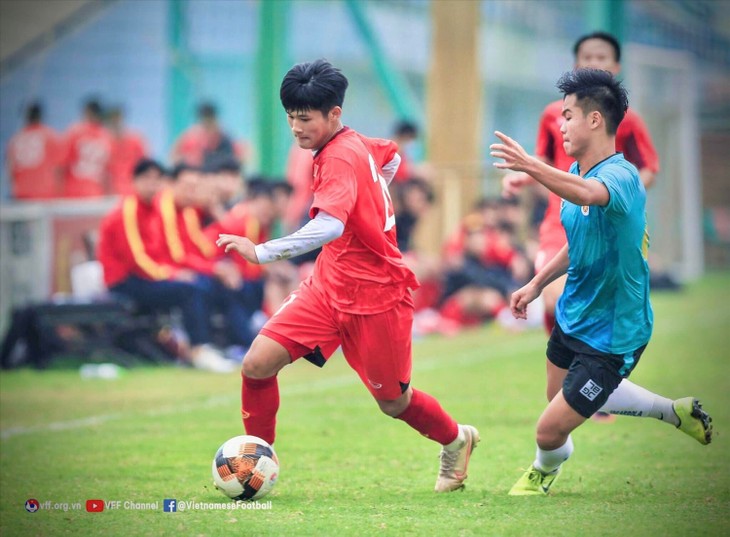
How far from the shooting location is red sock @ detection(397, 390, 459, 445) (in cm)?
566

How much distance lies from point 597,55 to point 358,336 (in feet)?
9.53

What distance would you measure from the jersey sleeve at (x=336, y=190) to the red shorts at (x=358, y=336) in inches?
20.9

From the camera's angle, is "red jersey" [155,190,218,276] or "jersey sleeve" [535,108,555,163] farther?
"red jersey" [155,190,218,276]

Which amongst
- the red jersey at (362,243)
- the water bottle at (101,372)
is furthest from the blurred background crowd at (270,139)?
the red jersey at (362,243)

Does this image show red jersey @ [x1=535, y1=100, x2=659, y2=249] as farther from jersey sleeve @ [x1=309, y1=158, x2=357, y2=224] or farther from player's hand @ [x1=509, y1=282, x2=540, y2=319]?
jersey sleeve @ [x1=309, y1=158, x2=357, y2=224]

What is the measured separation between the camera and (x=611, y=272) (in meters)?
5.25

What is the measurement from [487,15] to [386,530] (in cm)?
2112

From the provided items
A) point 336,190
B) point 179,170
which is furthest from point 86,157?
point 336,190

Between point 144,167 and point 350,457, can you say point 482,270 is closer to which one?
point 144,167

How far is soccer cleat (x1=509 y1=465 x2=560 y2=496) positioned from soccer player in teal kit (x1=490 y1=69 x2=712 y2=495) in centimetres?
19

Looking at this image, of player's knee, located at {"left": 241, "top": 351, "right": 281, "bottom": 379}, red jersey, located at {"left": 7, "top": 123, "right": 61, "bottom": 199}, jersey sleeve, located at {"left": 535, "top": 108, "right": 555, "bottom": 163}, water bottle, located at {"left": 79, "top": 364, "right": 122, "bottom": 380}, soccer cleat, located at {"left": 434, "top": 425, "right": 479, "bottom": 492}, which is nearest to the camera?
player's knee, located at {"left": 241, "top": 351, "right": 281, "bottom": 379}

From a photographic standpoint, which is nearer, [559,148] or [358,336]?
[358,336]

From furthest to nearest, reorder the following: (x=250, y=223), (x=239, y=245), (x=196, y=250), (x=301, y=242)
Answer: (x=196, y=250) < (x=250, y=223) < (x=301, y=242) < (x=239, y=245)

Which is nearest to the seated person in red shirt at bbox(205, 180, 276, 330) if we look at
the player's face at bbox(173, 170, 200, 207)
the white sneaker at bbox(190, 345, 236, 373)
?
the player's face at bbox(173, 170, 200, 207)
